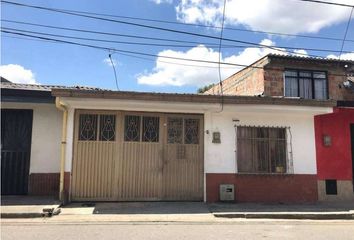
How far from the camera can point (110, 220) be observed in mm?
9578

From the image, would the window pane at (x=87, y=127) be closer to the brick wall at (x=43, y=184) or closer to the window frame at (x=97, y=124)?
the window frame at (x=97, y=124)

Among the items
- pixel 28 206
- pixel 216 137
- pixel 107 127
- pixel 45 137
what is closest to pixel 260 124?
pixel 216 137

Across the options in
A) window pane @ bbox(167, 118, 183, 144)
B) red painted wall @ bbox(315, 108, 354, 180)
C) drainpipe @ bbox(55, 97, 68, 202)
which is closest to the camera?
drainpipe @ bbox(55, 97, 68, 202)

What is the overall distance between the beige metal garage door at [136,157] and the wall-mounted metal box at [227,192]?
62 centimetres

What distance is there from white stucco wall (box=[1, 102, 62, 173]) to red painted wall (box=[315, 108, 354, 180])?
857 centimetres

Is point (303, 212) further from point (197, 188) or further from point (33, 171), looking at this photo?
point (33, 171)

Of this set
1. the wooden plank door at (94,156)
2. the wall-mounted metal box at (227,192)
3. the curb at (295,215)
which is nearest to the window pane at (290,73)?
the wall-mounted metal box at (227,192)

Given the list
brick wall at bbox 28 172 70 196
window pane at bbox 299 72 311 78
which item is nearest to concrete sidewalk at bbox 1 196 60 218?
brick wall at bbox 28 172 70 196

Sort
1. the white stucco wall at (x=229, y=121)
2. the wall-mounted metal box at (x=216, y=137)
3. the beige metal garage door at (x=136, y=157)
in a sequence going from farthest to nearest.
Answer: the wall-mounted metal box at (x=216, y=137), the beige metal garage door at (x=136, y=157), the white stucco wall at (x=229, y=121)

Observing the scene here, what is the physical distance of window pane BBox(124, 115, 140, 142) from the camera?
12.1 metres

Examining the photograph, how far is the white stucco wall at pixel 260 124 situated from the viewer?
40.8 ft

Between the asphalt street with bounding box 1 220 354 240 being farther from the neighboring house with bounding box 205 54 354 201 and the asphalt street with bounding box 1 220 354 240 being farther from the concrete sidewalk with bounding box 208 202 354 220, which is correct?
the neighboring house with bounding box 205 54 354 201

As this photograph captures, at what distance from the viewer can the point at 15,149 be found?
12812 mm

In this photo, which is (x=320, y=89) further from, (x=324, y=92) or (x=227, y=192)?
(x=227, y=192)
